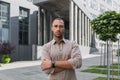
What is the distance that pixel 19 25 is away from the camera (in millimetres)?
35531

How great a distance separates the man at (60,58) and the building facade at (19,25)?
29415mm

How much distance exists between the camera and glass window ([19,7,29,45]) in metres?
35.9

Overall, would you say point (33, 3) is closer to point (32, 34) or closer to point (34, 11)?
point (34, 11)

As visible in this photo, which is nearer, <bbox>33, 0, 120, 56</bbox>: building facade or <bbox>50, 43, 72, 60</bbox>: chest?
<bbox>50, 43, 72, 60</bbox>: chest

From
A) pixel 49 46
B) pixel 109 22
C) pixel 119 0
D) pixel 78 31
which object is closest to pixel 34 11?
pixel 78 31

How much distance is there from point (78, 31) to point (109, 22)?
2933cm

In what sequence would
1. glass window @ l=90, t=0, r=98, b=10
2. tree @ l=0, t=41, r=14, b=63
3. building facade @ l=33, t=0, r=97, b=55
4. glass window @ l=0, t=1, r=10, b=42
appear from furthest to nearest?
1. glass window @ l=90, t=0, r=98, b=10
2. building facade @ l=33, t=0, r=97, b=55
3. glass window @ l=0, t=1, r=10, b=42
4. tree @ l=0, t=41, r=14, b=63

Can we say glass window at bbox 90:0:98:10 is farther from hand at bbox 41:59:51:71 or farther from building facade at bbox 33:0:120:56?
hand at bbox 41:59:51:71

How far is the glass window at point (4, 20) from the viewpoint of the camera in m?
31.6

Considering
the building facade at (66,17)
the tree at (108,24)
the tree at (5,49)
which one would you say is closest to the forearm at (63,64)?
the tree at (108,24)

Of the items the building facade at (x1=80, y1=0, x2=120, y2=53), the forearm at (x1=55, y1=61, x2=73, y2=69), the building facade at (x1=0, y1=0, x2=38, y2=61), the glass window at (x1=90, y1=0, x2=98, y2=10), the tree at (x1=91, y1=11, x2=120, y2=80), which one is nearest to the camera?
the forearm at (x1=55, y1=61, x2=73, y2=69)

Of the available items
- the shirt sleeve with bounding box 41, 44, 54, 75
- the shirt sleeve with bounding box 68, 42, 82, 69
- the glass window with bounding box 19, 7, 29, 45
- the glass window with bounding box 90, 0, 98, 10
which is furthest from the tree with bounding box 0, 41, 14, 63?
the glass window with bounding box 90, 0, 98, 10

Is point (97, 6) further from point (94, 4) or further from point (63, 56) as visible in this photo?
point (63, 56)

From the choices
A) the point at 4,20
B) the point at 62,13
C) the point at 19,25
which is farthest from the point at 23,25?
the point at 62,13
